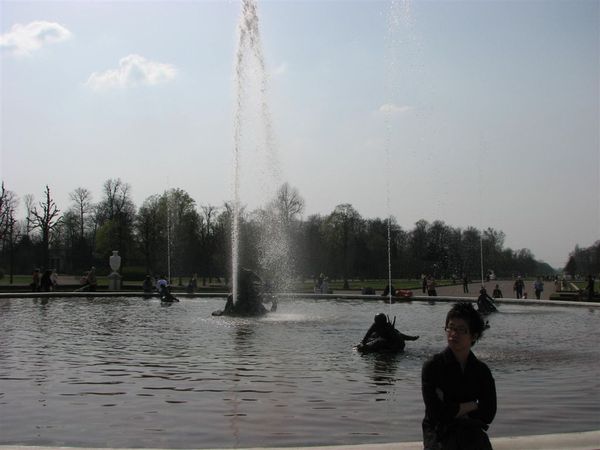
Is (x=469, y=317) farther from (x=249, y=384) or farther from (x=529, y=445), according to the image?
(x=249, y=384)

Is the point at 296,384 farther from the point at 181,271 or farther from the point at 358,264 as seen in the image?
the point at 358,264

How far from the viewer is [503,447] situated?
20.2ft

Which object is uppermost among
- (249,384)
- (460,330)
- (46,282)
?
(460,330)

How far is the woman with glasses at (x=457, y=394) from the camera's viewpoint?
4.38 meters

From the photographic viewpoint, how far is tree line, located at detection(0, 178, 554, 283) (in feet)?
244

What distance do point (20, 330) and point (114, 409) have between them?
12112 mm

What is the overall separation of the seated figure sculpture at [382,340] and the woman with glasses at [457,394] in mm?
10827

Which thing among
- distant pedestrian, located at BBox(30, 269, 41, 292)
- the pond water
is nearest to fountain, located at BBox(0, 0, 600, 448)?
the pond water

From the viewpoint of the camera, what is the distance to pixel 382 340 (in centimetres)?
1523

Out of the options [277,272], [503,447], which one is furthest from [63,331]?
[277,272]

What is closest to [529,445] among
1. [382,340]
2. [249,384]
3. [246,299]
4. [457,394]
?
[457,394]

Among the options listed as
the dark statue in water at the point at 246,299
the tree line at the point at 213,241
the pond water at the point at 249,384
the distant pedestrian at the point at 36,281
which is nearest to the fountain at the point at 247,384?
the pond water at the point at 249,384

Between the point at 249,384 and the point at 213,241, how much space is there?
236 feet

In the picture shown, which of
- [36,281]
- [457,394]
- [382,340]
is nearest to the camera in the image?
[457,394]
